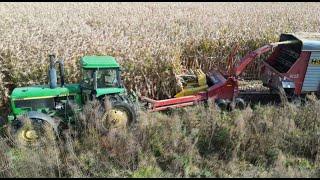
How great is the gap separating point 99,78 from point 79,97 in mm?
598

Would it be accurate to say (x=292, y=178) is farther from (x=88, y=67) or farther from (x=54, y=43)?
(x=54, y=43)

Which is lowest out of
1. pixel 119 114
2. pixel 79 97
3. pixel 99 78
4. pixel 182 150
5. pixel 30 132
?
pixel 182 150

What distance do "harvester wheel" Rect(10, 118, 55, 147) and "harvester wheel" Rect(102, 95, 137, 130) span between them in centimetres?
103

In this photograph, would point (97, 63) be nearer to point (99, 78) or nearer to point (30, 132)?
point (99, 78)

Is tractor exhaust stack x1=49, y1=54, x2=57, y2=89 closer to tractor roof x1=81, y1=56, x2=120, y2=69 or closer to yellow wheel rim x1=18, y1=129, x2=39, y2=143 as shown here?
tractor roof x1=81, y1=56, x2=120, y2=69

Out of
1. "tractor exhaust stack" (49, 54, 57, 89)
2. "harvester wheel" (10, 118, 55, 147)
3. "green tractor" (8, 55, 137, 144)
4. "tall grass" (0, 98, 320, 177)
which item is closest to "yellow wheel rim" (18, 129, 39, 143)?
"harvester wheel" (10, 118, 55, 147)

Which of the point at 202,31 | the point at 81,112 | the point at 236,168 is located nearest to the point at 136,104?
the point at 81,112

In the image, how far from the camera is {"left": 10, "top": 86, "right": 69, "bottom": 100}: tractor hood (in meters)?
6.82

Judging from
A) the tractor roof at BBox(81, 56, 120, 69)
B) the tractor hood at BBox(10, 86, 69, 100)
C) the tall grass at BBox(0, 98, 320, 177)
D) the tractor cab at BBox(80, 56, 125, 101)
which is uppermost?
the tractor roof at BBox(81, 56, 120, 69)

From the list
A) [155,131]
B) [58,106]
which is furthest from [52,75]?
[155,131]

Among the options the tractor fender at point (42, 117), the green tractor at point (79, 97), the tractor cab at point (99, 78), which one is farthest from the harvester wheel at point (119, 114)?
the tractor fender at point (42, 117)

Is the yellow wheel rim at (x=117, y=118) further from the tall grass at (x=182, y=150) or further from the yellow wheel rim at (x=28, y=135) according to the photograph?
the yellow wheel rim at (x=28, y=135)

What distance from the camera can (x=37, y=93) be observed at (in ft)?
22.6

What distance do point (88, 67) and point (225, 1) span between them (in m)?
19.2
